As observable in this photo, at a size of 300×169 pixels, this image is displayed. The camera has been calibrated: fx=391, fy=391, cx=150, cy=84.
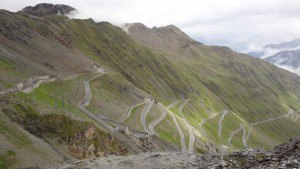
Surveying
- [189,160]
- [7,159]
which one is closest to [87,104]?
[7,159]

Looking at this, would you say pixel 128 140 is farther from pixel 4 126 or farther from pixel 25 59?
pixel 25 59

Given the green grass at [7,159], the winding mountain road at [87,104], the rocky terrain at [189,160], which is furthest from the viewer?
the winding mountain road at [87,104]

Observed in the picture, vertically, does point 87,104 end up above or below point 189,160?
below

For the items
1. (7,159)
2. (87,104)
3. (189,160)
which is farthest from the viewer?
(87,104)

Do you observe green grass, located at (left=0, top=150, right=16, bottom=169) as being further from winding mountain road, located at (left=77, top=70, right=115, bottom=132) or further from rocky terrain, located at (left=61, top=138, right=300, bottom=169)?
winding mountain road, located at (left=77, top=70, right=115, bottom=132)

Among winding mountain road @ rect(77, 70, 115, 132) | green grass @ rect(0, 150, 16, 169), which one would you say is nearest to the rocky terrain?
green grass @ rect(0, 150, 16, 169)

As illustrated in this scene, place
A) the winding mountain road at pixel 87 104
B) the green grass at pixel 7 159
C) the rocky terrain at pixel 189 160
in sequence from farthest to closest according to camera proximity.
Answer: the winding mountain road at pixel 87 104 < the green grass at pixel 7 159 < the rocky terrain at pixel 189 160

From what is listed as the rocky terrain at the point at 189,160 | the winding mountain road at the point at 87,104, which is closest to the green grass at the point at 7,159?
the rocky terrain at the point at 189,160

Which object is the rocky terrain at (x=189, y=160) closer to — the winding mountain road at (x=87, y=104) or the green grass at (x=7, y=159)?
the green grass at (x=7, y=159)

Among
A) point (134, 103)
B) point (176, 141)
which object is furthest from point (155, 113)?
point (176, 141)

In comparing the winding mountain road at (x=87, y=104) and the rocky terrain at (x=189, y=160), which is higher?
the rocky terrain at (x=189, y=160)

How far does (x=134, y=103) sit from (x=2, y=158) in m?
127

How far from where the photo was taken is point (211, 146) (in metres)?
193

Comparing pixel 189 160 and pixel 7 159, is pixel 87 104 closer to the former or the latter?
pixel 7 159
